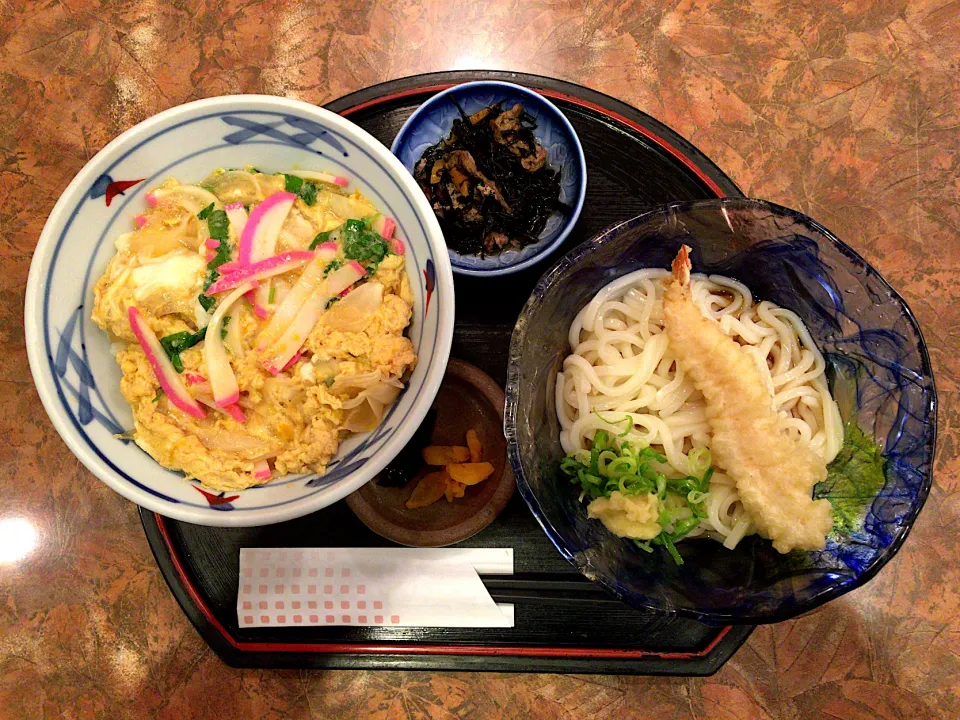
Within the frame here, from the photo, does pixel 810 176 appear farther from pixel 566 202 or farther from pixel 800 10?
pixel 566 202

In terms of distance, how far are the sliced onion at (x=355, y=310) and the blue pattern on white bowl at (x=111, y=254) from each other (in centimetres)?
11

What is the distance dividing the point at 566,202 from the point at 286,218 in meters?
0.84

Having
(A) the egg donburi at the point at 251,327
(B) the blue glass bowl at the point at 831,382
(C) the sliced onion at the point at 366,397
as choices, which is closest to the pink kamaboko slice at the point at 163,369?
(A) the egg donburi at the point at 251,327

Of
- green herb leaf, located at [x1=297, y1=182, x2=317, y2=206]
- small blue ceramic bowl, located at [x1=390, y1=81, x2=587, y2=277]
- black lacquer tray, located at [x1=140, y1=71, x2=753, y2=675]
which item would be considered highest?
small blue ceramic bowl, located at [x1=390, y1=81, x2=587, y2=277]

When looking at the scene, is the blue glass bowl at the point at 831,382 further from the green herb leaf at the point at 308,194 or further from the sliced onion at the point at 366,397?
the green herb leaf at the point at 308,194

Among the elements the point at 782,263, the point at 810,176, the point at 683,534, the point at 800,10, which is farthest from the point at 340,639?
the point at 800,10

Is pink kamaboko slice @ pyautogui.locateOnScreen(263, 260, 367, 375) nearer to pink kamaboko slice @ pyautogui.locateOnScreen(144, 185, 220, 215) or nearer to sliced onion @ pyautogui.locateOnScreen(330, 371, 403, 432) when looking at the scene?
sliced onion @ pyautogui.locateOnScreen(330, 371, 403, 432)

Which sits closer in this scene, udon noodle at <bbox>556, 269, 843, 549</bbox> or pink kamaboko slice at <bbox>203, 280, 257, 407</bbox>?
pink kamaboko slice at <bbox>203, 280, 257, 407</bbox>

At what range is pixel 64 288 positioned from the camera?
148cm

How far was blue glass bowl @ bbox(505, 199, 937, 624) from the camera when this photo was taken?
149 centimetres

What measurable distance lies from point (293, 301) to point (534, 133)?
0.97 metres

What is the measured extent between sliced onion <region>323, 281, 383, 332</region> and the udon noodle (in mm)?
602

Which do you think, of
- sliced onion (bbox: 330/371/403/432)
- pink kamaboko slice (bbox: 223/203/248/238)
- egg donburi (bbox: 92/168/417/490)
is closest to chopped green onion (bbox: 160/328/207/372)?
egg donburi (bbox: 92/168/417/490)

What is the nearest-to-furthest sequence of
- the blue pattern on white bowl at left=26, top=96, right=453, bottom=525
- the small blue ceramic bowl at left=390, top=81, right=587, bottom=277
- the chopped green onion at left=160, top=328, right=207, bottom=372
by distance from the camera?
the blue pattern on white bowl at left=26, top=96, right=453, bottom=525
the chopped green onion at left=160, top=328, right=207, bottom=372
the small blue ceramic bowl at left=390, top=81, right=587, bottom=277
